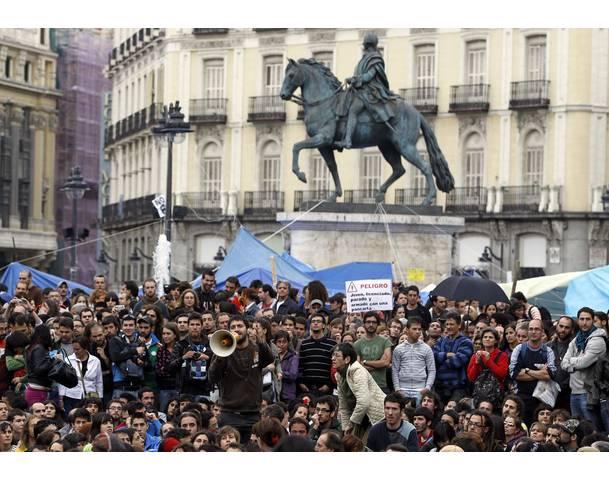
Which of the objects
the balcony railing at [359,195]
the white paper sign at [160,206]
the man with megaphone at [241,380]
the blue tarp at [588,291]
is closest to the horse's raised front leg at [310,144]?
the white paper sign at [160,206]

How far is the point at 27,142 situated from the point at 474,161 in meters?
30.8

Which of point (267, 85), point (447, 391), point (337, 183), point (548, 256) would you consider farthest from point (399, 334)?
point (267, 85)

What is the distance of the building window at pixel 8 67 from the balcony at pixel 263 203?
2435 cm

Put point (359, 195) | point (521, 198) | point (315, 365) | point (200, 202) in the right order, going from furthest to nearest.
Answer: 1. point (200, 202)
2. point (359, 195)
3. point (521, 198)
4. point (315, 365)

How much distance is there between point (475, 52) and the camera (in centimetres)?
6219

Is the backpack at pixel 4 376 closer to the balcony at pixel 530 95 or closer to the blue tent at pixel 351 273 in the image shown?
the blue tent at pixel 351 273

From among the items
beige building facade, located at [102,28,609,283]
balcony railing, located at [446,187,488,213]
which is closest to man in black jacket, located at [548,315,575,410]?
beige building facade, located at [102,28,609,283]

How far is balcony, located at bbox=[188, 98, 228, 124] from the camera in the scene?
66438mm

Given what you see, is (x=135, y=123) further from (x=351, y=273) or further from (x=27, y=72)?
(x=351, y=273)

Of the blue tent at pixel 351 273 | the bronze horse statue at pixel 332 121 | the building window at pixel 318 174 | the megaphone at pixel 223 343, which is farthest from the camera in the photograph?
the building window at pixel 318 174

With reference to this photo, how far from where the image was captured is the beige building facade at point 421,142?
2352 inches

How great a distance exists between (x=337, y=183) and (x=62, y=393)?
535 inches

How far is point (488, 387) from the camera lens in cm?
1844

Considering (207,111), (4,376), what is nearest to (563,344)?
(4,376)
